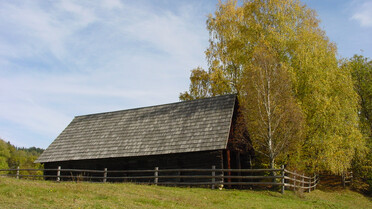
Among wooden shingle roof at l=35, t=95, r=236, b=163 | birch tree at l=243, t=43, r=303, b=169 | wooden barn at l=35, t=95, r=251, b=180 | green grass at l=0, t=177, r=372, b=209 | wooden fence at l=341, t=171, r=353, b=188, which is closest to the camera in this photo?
green grass at l=0, t=177, r=372, b=209

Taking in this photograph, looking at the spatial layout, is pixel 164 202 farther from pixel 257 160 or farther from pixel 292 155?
pixel 257 160

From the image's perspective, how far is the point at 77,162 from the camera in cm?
2583

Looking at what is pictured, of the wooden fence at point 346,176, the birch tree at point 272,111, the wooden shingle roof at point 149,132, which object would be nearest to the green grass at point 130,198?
the birch tree at point 272,111

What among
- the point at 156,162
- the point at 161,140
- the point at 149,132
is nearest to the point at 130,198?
the point at 156,162

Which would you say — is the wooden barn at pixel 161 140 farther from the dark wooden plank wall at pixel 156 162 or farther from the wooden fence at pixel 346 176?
the wooden fence at pixel 346 176

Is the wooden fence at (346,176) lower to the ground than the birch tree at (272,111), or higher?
lower

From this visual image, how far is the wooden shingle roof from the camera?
72.8 feet

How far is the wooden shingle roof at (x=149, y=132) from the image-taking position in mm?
22188

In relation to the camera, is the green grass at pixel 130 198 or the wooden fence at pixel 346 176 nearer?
the green grass at pixel 130 198

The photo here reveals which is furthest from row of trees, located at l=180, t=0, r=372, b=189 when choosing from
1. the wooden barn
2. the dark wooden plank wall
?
the dark wooden plank wall

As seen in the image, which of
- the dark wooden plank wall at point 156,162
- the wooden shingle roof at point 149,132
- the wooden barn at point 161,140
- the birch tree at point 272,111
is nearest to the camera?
the dark wooden plank wall at point 156,162

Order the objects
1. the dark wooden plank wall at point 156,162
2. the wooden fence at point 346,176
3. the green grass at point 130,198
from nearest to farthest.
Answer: the green grass at point 130,198 < the dark wooden plank wall at point 156,162 < the wooden fence at point 346,176

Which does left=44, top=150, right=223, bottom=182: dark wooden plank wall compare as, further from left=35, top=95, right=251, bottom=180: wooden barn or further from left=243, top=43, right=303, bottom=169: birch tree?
left=243, top=43, right=303, bottom=169: birch tree

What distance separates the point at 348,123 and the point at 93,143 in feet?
62.3
